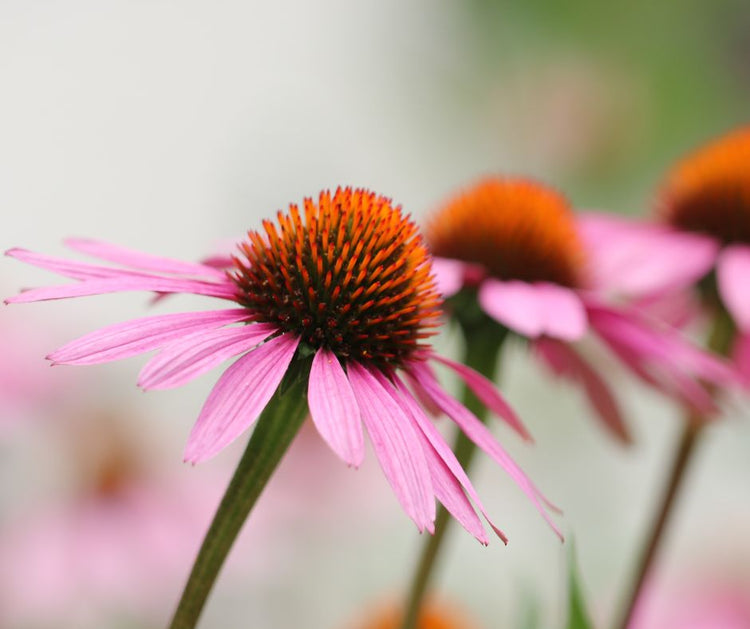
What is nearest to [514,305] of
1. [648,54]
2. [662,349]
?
[662,349]

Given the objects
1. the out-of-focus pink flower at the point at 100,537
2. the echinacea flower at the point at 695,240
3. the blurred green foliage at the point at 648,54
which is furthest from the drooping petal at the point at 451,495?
the blurred green foliage at the point at 648,54

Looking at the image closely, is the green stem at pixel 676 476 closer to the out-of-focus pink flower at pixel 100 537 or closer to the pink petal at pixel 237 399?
the pink petal at pixel 237 399

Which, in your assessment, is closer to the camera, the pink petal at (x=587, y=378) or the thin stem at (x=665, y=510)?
the thin stem at (x=665, y=510)

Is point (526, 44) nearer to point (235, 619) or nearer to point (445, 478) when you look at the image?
point (235, 619)

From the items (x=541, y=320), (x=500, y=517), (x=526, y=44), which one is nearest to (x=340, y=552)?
(x=500, y=517)

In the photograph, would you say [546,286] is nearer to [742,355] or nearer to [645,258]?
[645,258]
